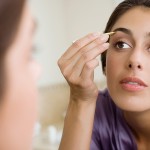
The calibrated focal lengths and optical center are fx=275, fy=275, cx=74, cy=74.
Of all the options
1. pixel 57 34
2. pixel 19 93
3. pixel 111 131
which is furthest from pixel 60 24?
pixel 19 93

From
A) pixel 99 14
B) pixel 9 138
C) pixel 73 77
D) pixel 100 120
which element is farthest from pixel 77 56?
pixel 99 14

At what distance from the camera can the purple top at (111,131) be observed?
82cm

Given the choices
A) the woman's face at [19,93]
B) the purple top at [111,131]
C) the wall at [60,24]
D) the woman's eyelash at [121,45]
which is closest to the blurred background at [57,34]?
the wall at [60,24]

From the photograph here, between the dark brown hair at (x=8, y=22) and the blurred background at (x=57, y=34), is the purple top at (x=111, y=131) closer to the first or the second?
the dark brown hair at (x=8, y=22)

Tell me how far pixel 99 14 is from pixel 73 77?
1.10 m

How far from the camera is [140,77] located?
2.24 feet

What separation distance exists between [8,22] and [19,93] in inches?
3.5

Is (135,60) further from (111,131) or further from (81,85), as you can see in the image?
(111,131)

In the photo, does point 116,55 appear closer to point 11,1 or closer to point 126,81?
point 126,81

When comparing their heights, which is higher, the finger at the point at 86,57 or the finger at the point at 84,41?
the finger at the point at 84,41

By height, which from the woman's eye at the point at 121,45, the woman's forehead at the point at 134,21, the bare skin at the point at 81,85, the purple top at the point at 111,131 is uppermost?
the woman's forehead at the point at 134,21

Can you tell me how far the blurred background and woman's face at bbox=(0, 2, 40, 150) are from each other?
1.35m

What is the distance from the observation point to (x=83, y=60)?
682 mm

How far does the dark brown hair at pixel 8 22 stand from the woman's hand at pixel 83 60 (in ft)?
1.20
